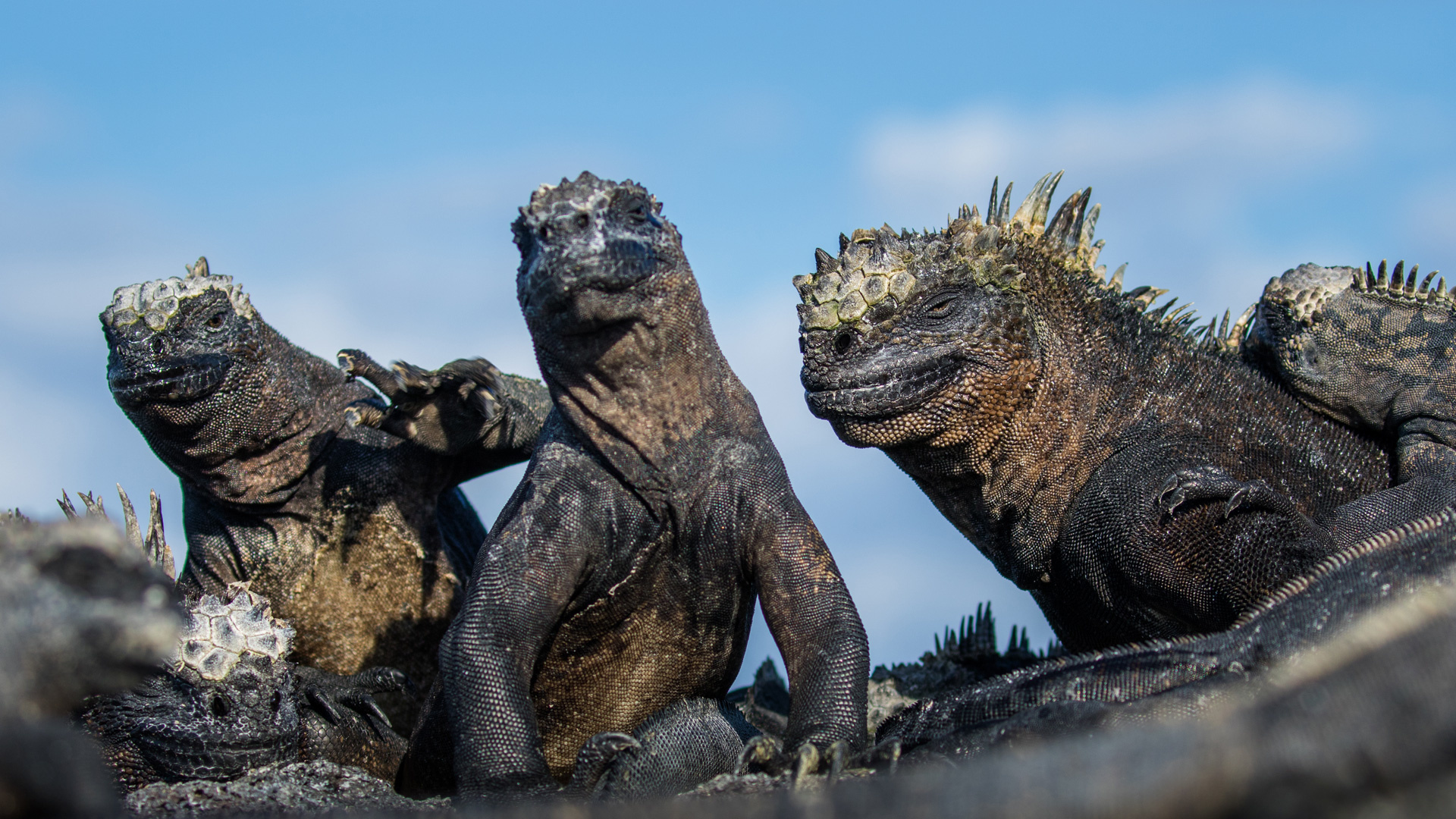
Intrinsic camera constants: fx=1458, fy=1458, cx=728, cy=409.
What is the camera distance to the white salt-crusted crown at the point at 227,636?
5.89 metres

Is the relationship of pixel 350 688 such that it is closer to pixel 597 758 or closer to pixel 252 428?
pixel 252 428

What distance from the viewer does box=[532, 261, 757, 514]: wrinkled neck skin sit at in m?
5.54

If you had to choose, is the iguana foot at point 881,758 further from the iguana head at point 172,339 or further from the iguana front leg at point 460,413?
the iguana head at point 172,339

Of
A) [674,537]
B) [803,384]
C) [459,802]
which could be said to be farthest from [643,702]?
[803,384]

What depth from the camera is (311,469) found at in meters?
7.56

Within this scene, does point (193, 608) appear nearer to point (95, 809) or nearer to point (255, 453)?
point (255, 453)

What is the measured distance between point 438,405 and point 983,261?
2781mm

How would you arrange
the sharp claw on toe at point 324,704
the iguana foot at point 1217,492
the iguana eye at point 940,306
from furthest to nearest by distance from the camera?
the iguana eye at point 940,306 < the sharp claw on toe at point 324,704 < the iguana foot at point 1217,492

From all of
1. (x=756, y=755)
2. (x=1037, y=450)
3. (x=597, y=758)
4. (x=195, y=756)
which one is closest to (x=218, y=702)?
(x=195, y=756)

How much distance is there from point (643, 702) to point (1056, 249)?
2.99 m

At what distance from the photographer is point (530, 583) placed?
5285mm

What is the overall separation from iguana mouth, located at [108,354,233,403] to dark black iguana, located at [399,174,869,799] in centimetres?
209

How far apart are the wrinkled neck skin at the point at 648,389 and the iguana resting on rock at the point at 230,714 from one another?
5.49ft

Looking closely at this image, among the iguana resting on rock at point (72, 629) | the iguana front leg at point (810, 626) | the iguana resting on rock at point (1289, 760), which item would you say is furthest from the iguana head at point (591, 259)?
the iguana resting on rock at point (1289, 760)
